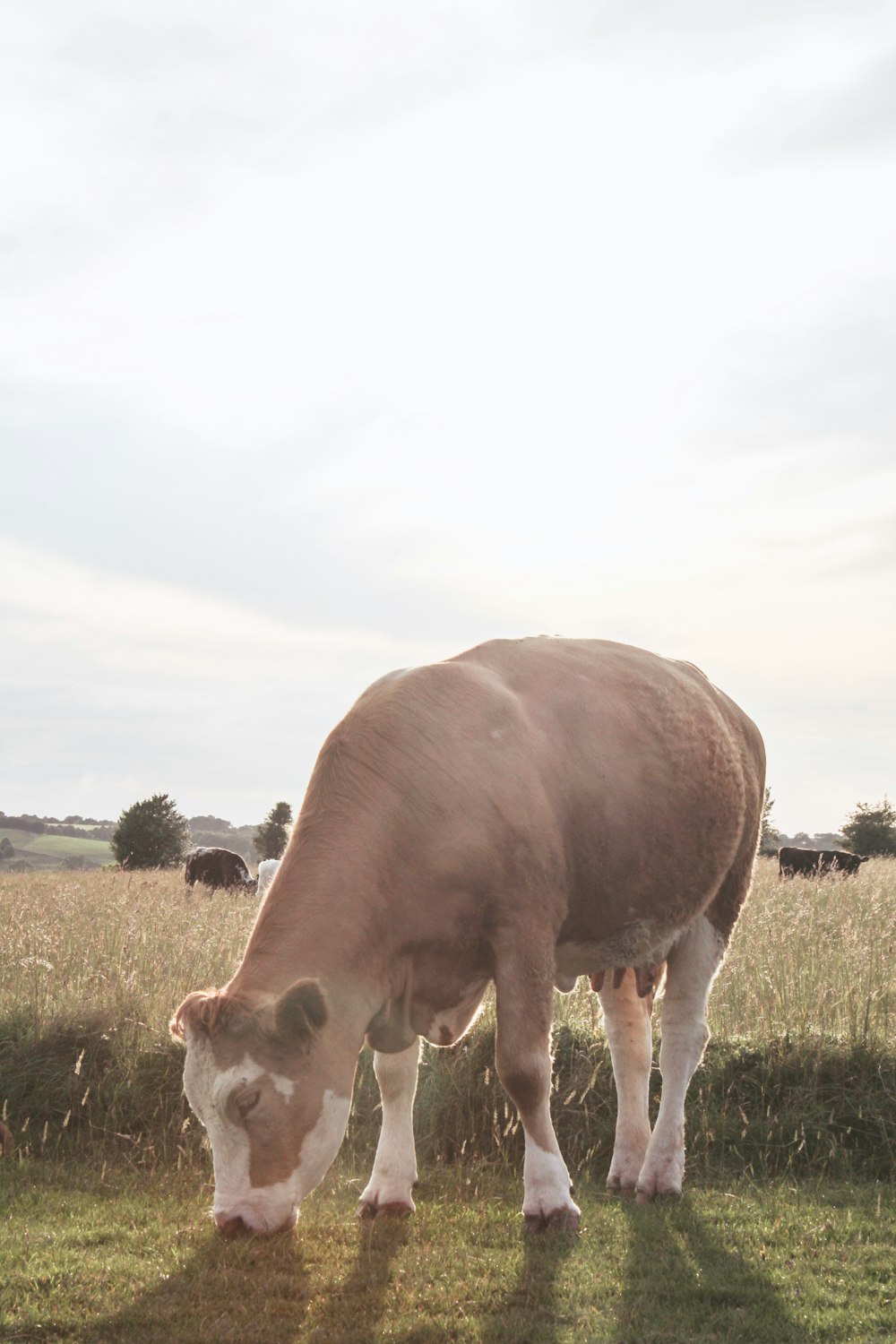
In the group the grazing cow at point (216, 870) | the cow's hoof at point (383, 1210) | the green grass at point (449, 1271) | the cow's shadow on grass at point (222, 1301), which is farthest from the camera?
the grazing cow at point (216, 870)

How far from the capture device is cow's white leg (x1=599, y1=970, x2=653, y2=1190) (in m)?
6.53

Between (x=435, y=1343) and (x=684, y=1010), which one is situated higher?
(x=684, y=1010)

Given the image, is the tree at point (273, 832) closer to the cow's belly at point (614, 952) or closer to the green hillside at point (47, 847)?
the cow's belly at point (614, 952)

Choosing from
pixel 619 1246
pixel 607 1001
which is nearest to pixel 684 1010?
pixel 607 1001

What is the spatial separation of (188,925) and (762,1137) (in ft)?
20.1

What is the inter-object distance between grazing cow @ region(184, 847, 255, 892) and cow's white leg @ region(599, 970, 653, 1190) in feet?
52.8

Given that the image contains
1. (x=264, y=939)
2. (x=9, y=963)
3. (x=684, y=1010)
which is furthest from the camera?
(x=9, y=963)

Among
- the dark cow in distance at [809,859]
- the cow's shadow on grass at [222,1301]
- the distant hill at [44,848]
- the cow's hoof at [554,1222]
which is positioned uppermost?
the dark cow in distance at [809,859]

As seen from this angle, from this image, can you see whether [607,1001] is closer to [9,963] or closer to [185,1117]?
[185,1117]

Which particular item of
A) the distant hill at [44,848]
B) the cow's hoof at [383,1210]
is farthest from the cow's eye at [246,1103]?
the distant hill at [44,848]

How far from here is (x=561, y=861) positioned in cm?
552

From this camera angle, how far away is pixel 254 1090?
4684 mm

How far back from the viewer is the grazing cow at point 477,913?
475 cm

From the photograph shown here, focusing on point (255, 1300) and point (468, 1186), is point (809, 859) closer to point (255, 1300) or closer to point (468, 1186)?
point (468, 1186)
